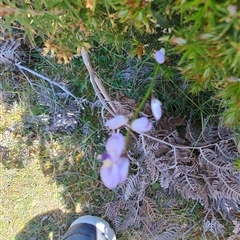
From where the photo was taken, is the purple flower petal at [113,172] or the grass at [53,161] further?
the grass at [53,161]

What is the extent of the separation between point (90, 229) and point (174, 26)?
1.10 meters

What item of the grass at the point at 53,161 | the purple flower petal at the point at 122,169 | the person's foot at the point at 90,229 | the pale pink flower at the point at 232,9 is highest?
the pale pink flower at the point at 232,9

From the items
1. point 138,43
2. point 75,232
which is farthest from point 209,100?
point 75,232

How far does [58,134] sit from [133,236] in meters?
0.55

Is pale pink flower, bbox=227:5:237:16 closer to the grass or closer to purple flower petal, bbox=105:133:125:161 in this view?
purple flower petal, bbox=105:133:125:161

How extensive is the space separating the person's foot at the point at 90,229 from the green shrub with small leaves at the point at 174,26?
87 cm

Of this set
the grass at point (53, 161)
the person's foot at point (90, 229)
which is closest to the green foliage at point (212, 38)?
the grass at point (53, 161)

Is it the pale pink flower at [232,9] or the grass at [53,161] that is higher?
the pale pink flower at [232,9]

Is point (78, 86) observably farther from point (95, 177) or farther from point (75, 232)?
point (75, 232)

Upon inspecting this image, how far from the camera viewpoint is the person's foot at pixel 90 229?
5.48ft

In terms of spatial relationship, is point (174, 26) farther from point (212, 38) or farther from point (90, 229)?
point (90, 229)

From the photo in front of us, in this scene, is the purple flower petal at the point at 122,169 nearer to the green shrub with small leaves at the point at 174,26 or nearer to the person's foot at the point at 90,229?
the green shrub with small leaves at the point at 174,26

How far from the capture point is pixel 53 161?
176 centimetres

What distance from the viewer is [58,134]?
1738 millimetres
